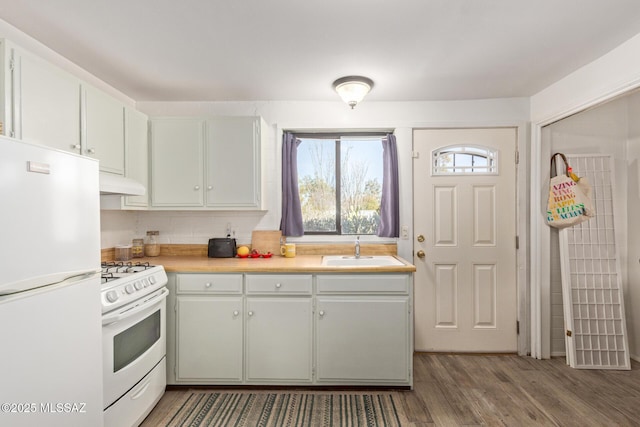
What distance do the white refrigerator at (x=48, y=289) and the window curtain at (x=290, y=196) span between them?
165 centimetres

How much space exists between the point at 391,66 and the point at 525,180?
1683mm

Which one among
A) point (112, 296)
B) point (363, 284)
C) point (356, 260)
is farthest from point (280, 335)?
point (112, 296)

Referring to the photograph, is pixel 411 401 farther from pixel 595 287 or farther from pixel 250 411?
pixel 595 287

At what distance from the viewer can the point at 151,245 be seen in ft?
9.66

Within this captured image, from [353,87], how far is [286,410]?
92.2 inches

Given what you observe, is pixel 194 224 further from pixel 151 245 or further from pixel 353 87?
pixel 353 87

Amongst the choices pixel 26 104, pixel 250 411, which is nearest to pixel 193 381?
pixel 250 411

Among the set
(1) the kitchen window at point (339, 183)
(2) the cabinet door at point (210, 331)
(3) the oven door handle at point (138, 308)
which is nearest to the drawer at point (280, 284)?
(2) the cabinet door at point (210, 331)

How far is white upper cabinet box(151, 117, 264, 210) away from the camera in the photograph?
2.71 metres

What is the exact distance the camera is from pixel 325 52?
6.96 feet

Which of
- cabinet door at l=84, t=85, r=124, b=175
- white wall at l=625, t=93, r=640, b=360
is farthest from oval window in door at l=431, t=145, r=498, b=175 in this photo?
cabinet door at l=84, t=85, r=124, b=175

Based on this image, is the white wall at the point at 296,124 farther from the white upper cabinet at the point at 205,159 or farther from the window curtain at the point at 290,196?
the white upper cabinet at the point at 205,159

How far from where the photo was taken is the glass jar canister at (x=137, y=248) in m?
2.89

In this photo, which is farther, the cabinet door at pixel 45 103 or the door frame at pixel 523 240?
the door frame at pixel 523 240
